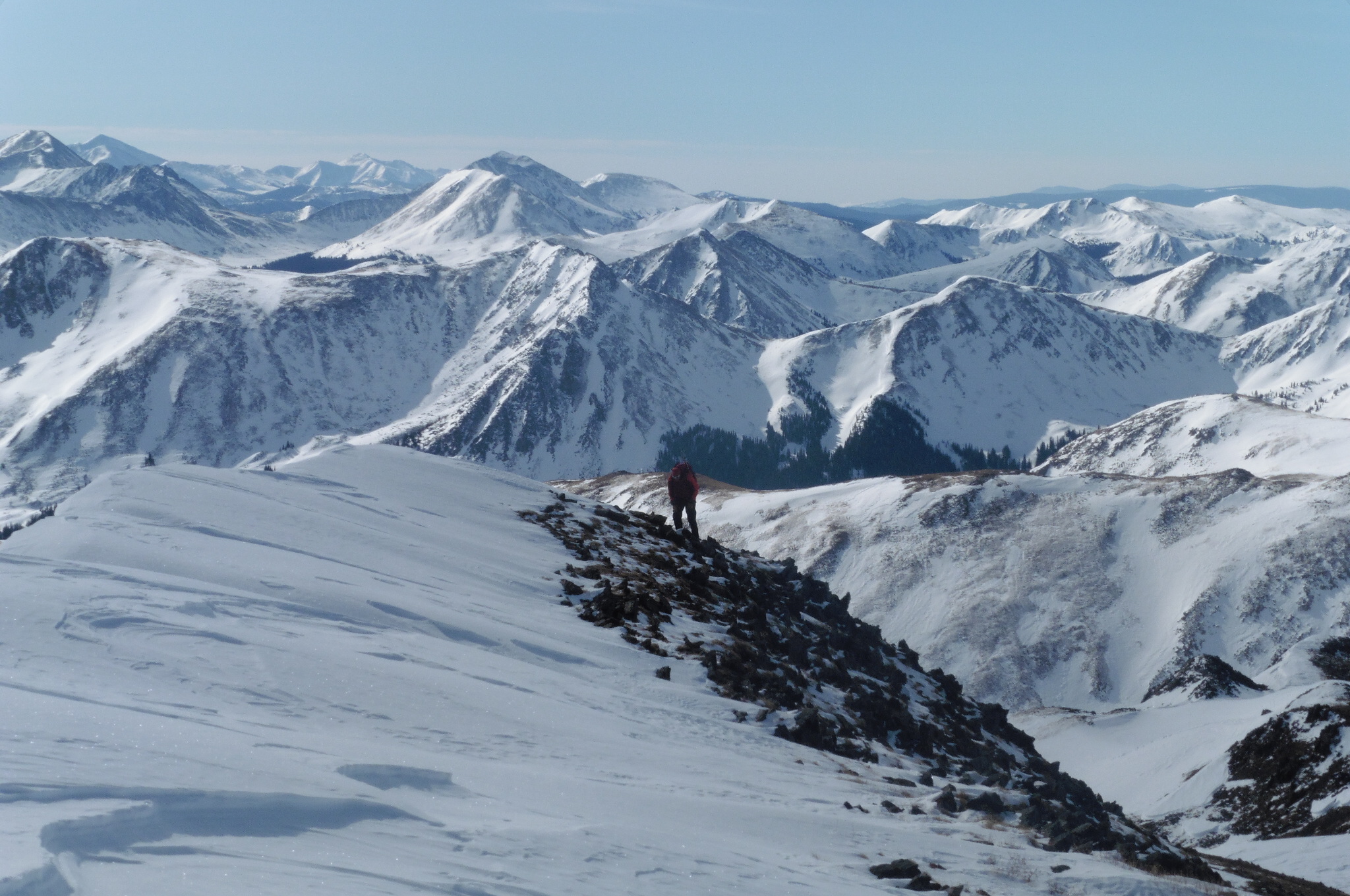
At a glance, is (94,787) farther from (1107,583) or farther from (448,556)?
(1107,583)

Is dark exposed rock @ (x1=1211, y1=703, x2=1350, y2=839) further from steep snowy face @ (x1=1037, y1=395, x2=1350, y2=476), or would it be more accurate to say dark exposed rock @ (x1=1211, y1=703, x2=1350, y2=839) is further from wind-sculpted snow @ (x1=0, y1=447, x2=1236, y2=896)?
steep snowy face @ (x1=1037, y1=395, x2=1350, y2=476)

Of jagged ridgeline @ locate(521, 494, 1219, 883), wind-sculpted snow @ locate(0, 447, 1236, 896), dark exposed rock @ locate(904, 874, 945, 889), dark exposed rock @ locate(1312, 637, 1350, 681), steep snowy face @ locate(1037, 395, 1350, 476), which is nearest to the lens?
wind-sculpted snow @ locate(0, 447, 1236, 896)

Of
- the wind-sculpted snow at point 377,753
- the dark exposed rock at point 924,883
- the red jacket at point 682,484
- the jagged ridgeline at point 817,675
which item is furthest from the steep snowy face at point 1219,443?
the dark exposed rock at point 924,883

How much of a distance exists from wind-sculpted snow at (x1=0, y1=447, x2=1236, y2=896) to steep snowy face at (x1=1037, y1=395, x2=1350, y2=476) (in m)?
151

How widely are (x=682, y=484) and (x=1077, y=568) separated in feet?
259

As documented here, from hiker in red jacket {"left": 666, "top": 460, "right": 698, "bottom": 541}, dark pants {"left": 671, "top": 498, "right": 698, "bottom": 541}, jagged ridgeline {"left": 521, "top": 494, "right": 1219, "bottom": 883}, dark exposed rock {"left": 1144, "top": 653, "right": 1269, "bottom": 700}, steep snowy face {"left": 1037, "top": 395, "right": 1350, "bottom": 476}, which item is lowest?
dark exposed rock {"left": 1144, "top": 653, "right": 1269, "bottom": 700}

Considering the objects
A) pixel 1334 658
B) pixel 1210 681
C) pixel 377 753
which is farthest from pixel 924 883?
pixel 1334 658

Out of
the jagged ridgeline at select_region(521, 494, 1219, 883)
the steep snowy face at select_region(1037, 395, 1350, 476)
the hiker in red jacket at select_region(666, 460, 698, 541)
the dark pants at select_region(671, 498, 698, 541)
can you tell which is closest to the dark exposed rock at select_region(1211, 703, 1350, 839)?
the jagged ridgeline at select_region(521, 494, 1219, 883)

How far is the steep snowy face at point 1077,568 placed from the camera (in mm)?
88250

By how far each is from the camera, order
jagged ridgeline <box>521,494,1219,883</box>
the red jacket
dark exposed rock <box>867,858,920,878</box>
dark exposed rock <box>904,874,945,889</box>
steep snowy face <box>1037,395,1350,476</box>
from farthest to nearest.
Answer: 1. steep snowy face <box>1037,395,1350,476</box>
2. the red jacket
3. jagged ridgeline <box>521,494,1219,883</box>
4. dark exposed rock <box>867,858,920,878</box>
5. dark exposed rock <box>904,874,945,889</box>

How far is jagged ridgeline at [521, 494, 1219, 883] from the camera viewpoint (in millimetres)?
17750

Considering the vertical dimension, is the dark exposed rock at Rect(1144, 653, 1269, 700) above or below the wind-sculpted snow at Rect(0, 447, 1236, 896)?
below

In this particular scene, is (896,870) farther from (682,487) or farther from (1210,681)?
(1210,681)

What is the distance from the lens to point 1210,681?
67438 mm
